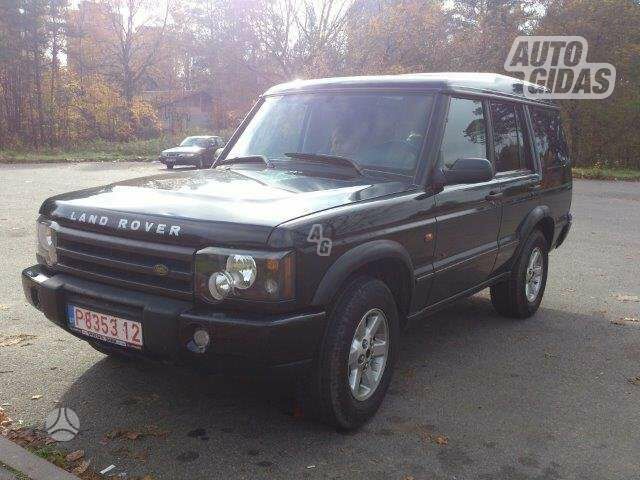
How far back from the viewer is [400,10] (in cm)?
2942

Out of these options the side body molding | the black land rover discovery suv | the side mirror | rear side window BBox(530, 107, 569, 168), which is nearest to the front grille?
the black land rover discovery suv

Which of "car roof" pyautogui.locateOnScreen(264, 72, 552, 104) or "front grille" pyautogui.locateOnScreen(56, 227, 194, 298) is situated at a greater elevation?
"car roof" pyautogui.locateOnScreen(264, 72, 552, 104)

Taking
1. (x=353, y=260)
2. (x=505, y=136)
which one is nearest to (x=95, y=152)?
(x=505, y=136)

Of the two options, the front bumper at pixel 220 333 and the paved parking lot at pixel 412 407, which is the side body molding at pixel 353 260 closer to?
the front bumper at pixel 220 333

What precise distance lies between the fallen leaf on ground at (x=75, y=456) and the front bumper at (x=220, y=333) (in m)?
0.54

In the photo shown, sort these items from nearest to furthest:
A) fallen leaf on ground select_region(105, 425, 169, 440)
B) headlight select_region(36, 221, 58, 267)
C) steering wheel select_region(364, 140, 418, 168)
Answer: fallen leaf on ground select_region(105, 425, 169, 440)
headlight select_region(36, 221, 58, 267)
steering wheel select_region(364, 140, 418, 168)

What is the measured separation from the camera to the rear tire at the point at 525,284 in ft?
17.5

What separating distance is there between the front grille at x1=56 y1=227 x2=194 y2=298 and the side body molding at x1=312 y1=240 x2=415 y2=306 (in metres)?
0.63

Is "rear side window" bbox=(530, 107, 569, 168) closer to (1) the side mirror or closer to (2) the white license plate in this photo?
(1) the side mirror

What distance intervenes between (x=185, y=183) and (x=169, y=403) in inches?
52.0

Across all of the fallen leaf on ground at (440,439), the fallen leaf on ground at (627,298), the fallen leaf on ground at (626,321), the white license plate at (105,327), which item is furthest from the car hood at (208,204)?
the fallen leaf on ground at (627,298)

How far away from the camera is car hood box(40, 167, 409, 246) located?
288 cm

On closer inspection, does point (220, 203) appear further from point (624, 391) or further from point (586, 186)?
point (586, 186)

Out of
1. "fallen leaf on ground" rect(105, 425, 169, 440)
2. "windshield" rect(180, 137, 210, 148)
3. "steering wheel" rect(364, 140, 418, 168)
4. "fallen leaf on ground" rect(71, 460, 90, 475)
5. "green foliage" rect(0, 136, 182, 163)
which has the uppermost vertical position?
"steering wheel" rect(364, 140, 418, 168)
